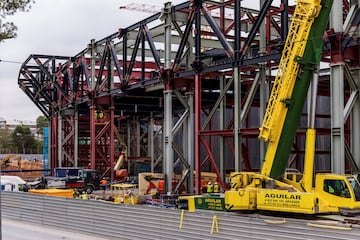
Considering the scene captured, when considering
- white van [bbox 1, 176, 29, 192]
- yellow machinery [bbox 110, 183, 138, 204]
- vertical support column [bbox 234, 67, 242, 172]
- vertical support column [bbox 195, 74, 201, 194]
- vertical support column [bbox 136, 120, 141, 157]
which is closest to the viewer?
vertical support column [bbox 234, 67, 242, 172]

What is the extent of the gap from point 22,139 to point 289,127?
119849mm

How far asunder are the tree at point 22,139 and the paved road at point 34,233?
111 metres

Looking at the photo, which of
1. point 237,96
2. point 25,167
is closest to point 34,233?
point 237,96

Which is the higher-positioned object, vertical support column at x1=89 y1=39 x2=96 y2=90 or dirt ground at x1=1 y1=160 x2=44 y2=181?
vertical support column at x1=89 y1=39 x2=96 y2=90

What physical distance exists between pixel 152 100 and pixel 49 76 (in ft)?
55.3

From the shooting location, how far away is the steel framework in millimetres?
27234

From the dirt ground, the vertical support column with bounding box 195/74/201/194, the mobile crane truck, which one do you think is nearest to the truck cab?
the mobile crane truck

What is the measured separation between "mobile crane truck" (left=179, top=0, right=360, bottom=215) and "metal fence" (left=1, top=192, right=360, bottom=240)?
34.7 inches

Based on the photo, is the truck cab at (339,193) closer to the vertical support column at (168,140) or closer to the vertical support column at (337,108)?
the vertical support column at (337,108)

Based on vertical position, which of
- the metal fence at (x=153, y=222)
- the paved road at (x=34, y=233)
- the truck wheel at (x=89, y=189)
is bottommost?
the paved road at (x=34, y=233)

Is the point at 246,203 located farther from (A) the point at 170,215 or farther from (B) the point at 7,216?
(B) the point at 7,216

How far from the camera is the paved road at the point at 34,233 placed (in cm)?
2141

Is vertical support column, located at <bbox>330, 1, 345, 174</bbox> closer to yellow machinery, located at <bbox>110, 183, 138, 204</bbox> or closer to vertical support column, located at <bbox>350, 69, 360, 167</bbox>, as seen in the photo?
vertical support column, located at <bbox>350, 69, 360, 167</bbox>

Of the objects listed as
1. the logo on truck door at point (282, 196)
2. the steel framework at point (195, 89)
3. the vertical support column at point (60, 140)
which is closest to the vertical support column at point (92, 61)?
the steel framework at point (195, 89)
